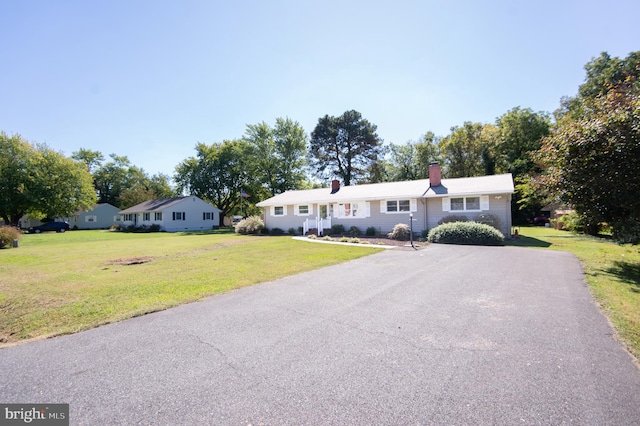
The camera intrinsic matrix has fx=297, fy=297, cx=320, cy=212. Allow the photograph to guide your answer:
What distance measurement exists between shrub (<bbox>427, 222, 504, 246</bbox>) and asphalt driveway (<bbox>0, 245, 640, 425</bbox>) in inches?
389

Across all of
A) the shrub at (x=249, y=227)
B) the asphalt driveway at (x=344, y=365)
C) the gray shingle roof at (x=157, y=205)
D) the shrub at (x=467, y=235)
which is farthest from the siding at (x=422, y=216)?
the gray shingle roof at (x=157, y=205)

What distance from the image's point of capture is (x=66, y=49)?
10984mm

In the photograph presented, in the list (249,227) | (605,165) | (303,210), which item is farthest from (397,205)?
(249,227)

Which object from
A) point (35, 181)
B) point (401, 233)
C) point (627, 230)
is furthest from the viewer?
point (35, 181)

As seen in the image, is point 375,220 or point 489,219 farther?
point 375,220

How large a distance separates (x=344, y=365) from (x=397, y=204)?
61.4 ft

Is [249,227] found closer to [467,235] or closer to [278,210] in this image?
[278,210]

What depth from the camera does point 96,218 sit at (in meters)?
49.5

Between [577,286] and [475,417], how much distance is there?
21.3 feet

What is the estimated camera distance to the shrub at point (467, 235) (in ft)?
50.4

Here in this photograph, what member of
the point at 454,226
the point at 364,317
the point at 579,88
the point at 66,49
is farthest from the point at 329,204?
the point at 579,88

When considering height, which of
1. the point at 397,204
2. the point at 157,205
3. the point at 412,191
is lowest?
the point at 397,204

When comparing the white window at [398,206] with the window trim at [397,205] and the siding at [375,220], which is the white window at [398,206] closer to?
the window trim at [397,205]

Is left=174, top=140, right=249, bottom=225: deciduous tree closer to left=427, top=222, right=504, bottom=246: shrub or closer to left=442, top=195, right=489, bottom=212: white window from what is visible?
left=442, top=195, right=489, bottom=212: white window
